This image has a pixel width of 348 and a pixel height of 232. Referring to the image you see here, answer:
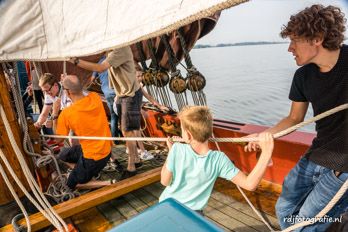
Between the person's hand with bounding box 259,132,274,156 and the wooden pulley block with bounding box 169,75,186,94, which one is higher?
the wooden pulley block with bounding box 169,75,186,94

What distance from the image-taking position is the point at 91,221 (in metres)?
2.30

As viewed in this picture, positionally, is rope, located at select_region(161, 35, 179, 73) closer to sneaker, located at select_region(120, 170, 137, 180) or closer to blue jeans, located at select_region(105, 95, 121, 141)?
blue jeans, located at select_region(105, 95, 121, 141)

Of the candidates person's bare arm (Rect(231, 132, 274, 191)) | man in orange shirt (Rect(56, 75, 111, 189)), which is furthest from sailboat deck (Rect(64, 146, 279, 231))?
person's bare arm (Rect(231, 132, 274, 191))

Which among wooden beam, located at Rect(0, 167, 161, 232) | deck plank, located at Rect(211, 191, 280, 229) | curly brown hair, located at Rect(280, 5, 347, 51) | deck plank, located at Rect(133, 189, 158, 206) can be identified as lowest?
deck plank, located at Rect(211, 191, 280, 229)

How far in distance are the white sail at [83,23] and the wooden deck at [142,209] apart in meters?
1.45

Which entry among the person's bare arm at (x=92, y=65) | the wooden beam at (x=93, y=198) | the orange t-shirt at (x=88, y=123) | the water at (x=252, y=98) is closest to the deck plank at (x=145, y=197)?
the wooden beam at (x=93, y=198)

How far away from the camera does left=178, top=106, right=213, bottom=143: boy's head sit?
1296 millimetres

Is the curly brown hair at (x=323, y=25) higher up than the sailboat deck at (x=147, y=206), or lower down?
higher up

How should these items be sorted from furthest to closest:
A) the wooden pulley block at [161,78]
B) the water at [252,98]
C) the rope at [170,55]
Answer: the water at [252,98] < the wooden pulley block at [161,78] < the rope at [170,55]

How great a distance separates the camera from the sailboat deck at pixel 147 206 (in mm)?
2105

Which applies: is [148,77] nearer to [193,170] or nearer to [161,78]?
[161,78]

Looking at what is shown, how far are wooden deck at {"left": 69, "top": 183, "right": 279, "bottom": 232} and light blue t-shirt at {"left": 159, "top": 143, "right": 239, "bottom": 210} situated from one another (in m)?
0.85

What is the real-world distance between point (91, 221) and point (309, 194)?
1743 millimetres

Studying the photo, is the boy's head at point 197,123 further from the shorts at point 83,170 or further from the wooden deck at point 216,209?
the shorts at point 83,170
